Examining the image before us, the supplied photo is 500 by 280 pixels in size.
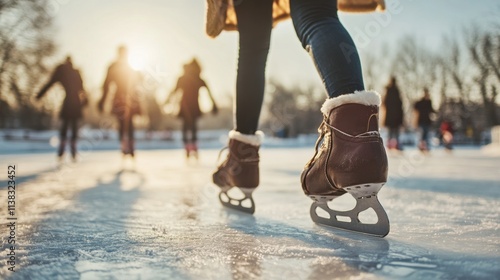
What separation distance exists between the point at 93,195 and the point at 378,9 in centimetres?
167

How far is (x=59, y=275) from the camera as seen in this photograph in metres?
0.70

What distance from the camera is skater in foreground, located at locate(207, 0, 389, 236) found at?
1.01 meters

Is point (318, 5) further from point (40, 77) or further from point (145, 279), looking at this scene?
point (40, 77)

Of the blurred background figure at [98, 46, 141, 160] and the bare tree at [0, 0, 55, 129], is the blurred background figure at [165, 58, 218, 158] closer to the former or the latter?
Result: the blurred background figure at [98, 46, 141, 160]

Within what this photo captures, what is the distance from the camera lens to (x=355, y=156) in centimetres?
101

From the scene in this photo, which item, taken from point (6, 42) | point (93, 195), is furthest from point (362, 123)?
point (6, 42)

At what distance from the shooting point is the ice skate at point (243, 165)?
4.75 ft

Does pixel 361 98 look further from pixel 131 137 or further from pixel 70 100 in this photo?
pixel 70 100

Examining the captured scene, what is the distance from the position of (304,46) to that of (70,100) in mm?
6382

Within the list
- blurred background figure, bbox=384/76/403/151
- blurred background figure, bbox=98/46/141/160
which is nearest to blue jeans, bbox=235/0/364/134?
blurred background figure, bbox=98/46/141/160

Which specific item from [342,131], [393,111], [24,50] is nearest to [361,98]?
[342,131]

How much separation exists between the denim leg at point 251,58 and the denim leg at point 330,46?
0.24 metres

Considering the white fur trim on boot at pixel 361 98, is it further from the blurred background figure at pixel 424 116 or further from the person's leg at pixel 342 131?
the blurred background figure at pixel 424 116

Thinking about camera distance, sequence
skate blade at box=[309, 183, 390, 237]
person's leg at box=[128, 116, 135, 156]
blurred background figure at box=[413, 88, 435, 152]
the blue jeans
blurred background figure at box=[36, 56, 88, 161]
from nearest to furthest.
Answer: skate blade at box=[309, 183, 390, 237]
the blue jeans
person's leg at box=[128, 116, 135, 156]
blurred background figure at box=[36, 56, 88, 161]
blurred background figure at box=[413, 88, 435, 152]
